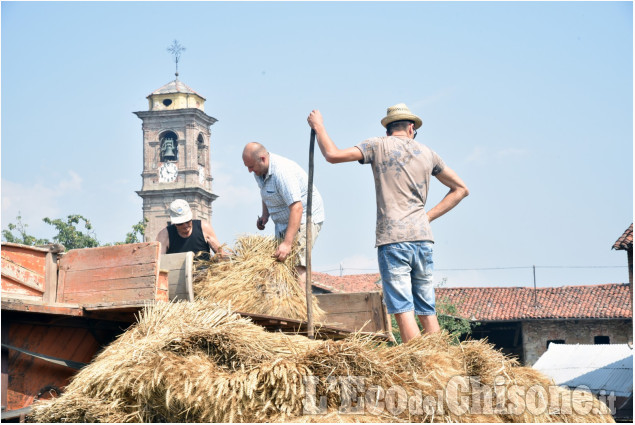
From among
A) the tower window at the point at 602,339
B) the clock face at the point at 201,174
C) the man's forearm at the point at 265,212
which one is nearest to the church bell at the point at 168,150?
the clock face at the point at 201,174

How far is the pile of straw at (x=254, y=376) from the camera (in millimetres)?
3816

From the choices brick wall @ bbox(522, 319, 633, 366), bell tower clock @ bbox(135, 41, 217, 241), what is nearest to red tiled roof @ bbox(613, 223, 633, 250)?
brick wall @ bbox(522, 319, 633, 366)

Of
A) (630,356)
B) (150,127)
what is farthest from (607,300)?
(150,127)

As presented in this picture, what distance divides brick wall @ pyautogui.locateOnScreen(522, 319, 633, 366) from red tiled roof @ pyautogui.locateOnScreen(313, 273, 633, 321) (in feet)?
1.88

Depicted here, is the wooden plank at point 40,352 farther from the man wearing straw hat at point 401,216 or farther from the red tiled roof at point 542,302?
the red tiled roof at point 542,302

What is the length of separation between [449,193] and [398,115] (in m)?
0.67

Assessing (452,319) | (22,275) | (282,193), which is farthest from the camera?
(452,319)

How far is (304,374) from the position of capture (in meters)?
3.87

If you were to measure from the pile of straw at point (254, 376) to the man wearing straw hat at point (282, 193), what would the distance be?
139cm

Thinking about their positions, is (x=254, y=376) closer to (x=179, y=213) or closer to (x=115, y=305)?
(x=115, y=305)

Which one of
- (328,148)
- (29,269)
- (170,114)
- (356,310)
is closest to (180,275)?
(29,269)

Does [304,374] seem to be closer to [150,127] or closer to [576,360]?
Answer: [576,360]

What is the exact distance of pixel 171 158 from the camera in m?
64.8

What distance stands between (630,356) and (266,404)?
29.8 meters
